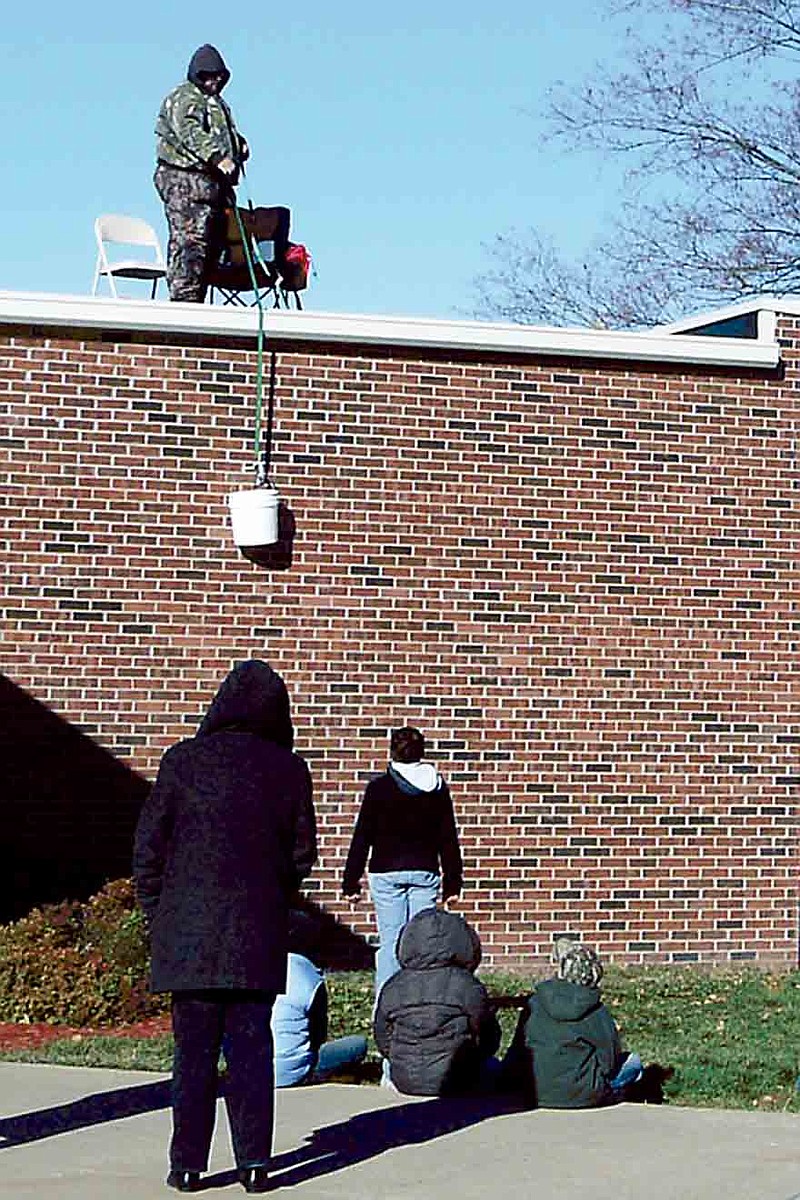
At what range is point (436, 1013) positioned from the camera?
965 centimetres

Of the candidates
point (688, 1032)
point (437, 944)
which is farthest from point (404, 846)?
point (688, 1032)

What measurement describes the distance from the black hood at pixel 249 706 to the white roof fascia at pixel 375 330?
7.04 meters

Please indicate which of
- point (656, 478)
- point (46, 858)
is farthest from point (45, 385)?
point (656, 478)

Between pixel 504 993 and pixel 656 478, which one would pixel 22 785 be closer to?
pixel 504 993

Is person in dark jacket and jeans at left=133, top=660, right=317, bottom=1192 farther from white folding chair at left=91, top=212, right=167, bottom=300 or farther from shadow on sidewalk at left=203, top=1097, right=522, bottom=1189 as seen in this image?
white folding chair at left=91, top=212, right=167, bottom=300

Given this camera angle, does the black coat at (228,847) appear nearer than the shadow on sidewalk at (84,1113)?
Yes

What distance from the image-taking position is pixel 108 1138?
8.95m

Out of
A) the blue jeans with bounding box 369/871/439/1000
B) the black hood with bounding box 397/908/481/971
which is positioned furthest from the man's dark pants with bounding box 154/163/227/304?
the black hood with bounding box 397/908/481/971

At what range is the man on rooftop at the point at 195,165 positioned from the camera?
51.6 ft

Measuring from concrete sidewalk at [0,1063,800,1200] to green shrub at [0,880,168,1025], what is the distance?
1.88 m

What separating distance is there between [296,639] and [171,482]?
1.35 m

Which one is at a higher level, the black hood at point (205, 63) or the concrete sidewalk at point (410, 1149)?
the black hood at point (205, 63)

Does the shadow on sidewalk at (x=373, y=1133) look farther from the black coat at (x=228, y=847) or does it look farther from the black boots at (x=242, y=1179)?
the black coat at (x=228, y=847)

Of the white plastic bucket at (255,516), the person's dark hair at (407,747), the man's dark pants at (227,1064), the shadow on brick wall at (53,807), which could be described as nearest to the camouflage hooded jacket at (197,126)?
the white plastic bucket at (255,516)
